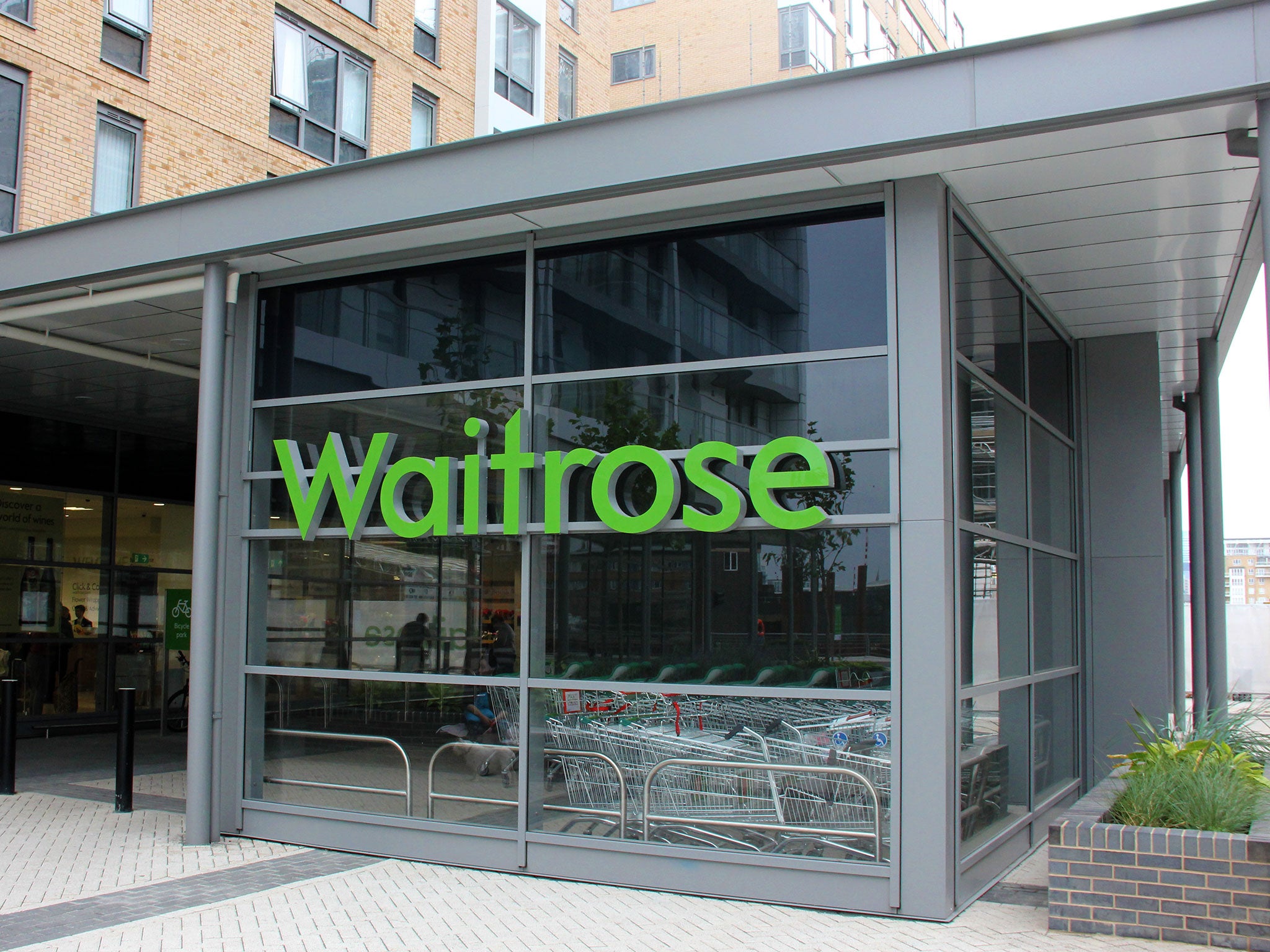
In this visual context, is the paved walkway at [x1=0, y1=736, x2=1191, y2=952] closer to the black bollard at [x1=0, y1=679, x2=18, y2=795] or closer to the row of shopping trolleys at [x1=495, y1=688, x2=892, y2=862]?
the row of shopping trolleys at [x1=495, y1=688, x2=892, y2=862]

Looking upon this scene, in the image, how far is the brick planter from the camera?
20.8ft

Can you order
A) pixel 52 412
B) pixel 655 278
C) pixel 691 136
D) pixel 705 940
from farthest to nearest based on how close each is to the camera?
1. pixel 52 412
2. pixel 655 278
3. pixel 691 136
4. pixel 705 940

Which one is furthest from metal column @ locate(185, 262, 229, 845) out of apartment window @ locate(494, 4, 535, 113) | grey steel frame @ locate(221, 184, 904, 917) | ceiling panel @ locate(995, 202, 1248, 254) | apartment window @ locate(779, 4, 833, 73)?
apartment window @ locate(779, 4, 833, 73)

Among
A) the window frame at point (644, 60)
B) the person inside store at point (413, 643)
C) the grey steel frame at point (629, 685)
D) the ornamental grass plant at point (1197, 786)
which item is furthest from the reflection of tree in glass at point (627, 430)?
the window frame at point (644, 60)

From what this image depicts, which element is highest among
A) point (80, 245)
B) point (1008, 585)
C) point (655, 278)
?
point (80, 245)

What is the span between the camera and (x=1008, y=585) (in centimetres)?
907

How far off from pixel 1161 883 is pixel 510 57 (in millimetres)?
24382

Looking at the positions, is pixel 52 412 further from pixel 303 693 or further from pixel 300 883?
pixel 300 883

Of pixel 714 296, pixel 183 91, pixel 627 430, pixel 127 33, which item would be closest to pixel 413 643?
pixel 627 430

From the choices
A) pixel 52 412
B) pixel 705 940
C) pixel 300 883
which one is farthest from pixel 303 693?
pixel 52 412

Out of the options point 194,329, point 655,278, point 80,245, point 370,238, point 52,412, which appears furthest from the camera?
point 52,412

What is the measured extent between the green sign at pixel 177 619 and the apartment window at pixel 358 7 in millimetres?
12345

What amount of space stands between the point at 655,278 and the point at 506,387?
1393 millimetres

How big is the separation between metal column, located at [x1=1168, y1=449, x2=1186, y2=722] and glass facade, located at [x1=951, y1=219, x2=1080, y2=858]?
135 centimetres
